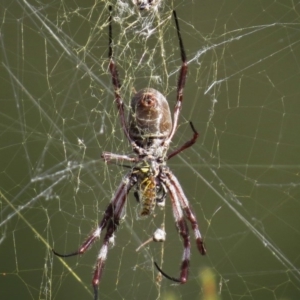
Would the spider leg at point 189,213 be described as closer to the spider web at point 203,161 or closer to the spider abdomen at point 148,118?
the spider abdomen at point 148,118

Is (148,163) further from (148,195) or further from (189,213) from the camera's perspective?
(189,213)

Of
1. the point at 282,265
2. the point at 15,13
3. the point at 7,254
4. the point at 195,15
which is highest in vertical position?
the point at 15,13

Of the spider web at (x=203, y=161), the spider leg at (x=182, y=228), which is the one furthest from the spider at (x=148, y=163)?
the spider web at (x=203, y=161)

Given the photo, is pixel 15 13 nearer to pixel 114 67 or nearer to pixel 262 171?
pixel 262 171

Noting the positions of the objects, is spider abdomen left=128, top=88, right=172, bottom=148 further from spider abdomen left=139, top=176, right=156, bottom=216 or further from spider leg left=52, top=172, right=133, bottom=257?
spider leg left=52, top=172, right=133, bottom=257

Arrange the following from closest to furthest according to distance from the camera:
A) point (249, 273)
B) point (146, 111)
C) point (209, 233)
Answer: point (146, 111) < point (249, 273) < point (209, 233)

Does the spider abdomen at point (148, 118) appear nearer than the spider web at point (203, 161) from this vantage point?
Yes

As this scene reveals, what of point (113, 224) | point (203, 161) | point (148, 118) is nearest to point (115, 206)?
point (113, 224)

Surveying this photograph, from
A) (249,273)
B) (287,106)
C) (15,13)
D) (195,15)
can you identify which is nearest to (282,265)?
(249,273)
